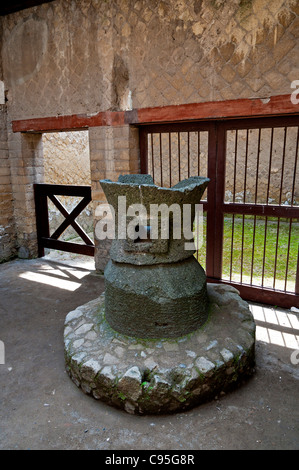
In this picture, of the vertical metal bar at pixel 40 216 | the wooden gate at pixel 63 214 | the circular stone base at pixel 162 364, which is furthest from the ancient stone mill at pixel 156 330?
the vertical metal bar at pixel 40 216

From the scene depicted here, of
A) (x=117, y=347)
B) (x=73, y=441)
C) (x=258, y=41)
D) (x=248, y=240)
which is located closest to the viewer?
(x=73, y=441)

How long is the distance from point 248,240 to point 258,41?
14.4ft

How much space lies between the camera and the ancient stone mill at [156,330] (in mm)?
2414

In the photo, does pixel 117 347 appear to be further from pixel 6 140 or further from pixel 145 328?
pixel 6 140

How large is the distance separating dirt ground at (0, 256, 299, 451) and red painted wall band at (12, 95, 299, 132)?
7.60 ft

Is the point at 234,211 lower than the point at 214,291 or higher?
higher

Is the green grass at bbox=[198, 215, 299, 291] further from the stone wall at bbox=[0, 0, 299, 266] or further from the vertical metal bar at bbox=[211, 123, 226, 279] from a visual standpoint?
the stone wall at bbox=[0, 0, 299, 266]

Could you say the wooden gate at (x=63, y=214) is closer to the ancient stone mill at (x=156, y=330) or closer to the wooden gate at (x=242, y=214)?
the wooden gate at (x=242, y=214)

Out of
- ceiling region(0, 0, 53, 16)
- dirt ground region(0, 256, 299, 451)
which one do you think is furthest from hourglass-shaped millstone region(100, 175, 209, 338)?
ceiling region(0, 0, 53, 16)

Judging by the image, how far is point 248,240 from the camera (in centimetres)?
716

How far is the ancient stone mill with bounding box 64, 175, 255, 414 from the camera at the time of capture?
241cm

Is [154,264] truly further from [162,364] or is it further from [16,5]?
[16,5]

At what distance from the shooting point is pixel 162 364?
248cm

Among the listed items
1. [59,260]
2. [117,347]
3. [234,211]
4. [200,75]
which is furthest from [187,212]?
[59,260]
